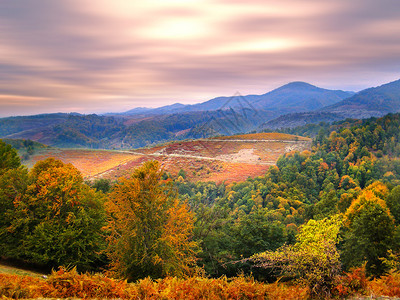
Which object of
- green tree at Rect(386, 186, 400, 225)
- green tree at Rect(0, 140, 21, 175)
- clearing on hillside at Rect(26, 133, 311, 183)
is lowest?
green tree at Rect(386, 186, 400, 225)

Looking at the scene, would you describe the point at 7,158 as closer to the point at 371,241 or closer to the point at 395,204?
the point at 371,241

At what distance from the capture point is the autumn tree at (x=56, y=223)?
15906 millimetres

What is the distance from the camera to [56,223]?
17125 mm

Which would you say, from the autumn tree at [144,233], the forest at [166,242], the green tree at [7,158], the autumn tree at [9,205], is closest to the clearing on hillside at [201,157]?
the green tree at [7,158]

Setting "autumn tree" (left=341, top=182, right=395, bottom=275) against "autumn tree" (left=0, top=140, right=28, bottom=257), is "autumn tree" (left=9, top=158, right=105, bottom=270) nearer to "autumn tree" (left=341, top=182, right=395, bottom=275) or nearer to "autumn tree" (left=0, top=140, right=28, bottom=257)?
"autumn tree" (left=0, top=140, right=28, bottom=257)

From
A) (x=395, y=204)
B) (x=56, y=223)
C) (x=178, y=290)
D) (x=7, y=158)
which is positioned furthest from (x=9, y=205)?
(x=395, y=204)

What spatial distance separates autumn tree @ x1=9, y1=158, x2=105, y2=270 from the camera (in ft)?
52.2

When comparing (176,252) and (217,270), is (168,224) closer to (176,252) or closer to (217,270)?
(176,252)

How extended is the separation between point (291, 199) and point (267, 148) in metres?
39.4

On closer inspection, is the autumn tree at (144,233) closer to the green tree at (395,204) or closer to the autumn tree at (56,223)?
the autumn tree at (56,223)

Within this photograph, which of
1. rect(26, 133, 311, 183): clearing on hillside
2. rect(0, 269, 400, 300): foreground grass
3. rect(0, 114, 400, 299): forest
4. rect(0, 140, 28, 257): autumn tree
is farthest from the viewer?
rect(26, 133, 311, 183): clearing on hillside

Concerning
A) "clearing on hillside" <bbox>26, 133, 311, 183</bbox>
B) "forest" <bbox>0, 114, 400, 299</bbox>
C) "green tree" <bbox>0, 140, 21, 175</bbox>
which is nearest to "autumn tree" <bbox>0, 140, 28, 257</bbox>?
"forest" <bbox>0, 114, 400, 299</bbox>

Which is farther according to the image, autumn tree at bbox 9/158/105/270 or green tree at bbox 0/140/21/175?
green tree at bbox 0/140/21/175

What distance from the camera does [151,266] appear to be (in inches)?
498
